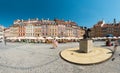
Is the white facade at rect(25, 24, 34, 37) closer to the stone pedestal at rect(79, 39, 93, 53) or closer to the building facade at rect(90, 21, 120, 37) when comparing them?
the building facade at rect(90, 21, 120, 37)

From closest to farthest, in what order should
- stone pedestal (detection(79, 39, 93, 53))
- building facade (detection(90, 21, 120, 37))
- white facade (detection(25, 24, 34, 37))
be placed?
stone pedestal (detection(79, 39, 93, 53))
building facade (detection(90, 21, 120, 37))
white facade (detection(25, 24, 34, 37))

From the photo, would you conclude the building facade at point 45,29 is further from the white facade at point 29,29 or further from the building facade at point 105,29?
the building facade at point 105,29

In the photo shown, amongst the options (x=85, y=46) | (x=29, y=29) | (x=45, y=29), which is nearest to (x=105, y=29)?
(x=45, y=29)

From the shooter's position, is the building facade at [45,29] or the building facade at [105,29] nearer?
the building facade at [105,29]

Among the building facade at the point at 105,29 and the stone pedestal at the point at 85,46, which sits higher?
the building facade at the point at 105,29

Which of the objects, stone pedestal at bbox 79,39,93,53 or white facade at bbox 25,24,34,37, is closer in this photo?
stone pedestal at bbox 79,39,93,53

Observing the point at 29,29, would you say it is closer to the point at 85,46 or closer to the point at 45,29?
the point at 45,29

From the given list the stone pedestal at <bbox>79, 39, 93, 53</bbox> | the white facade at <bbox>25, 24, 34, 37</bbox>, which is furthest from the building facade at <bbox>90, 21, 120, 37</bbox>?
the stone pedestal at <bbox>79, 39, 93, 53</bbox>

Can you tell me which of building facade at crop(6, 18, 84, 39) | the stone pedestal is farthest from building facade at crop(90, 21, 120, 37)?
the stone pedestal

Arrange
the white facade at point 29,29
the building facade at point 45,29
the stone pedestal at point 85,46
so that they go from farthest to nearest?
1. the white facade at point 29,29
2. the building facade at point 45,29
3. the stone pedestal at point 85,46

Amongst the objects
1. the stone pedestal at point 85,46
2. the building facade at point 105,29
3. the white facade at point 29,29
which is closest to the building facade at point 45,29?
the white facade at point 29,29

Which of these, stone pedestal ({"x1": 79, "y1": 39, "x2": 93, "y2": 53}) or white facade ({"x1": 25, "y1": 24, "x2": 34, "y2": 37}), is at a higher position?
white facade ({"x1": 25, "y1": 24, "x2": 34, "y2": 37})

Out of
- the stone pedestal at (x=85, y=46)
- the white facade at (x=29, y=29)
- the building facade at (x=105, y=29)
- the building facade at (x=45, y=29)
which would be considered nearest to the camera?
the stone pedestal at (x=85, y=46)

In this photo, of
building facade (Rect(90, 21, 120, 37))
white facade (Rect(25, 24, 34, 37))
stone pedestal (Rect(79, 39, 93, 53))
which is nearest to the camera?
stone pedestal (Rect(79, 39, 93, 53))
